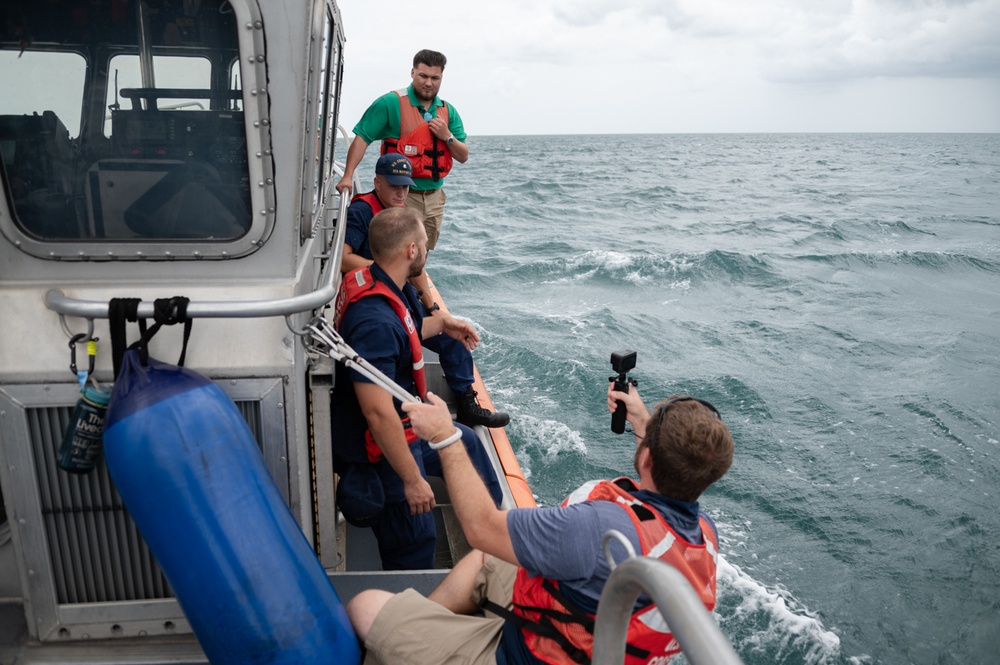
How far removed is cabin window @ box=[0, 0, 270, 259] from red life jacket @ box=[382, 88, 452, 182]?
10.2 ft

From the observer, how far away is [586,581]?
73.4 inches

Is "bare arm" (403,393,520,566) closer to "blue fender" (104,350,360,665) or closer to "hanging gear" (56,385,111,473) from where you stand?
"blue fender" (104,350,360,665)

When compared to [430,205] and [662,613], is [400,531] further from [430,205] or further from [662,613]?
[430,205]

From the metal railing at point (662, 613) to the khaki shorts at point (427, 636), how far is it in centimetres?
75

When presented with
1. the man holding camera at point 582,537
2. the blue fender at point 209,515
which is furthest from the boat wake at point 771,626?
the blue fender at point 209,515

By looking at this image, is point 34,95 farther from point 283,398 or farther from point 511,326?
point 511,326

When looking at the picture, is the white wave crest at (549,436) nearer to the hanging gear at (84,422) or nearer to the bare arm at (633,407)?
the bare arm at (633,407)

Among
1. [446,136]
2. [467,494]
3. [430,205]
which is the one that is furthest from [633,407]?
[430,205]

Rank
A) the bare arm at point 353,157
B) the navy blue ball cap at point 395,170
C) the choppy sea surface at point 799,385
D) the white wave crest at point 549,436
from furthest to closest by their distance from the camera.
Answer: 1. the white wave crest at point 549,436
2. the choppy sea surface at point 799,385
3. the bare arm at point 353,157
4. the navy blue ball cap at point 395,170

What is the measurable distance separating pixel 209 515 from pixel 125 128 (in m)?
1.01

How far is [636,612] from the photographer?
5.97ft

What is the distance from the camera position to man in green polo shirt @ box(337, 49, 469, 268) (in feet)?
16.2

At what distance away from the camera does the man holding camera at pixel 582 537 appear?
185cm

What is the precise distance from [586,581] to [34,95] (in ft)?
5.99
